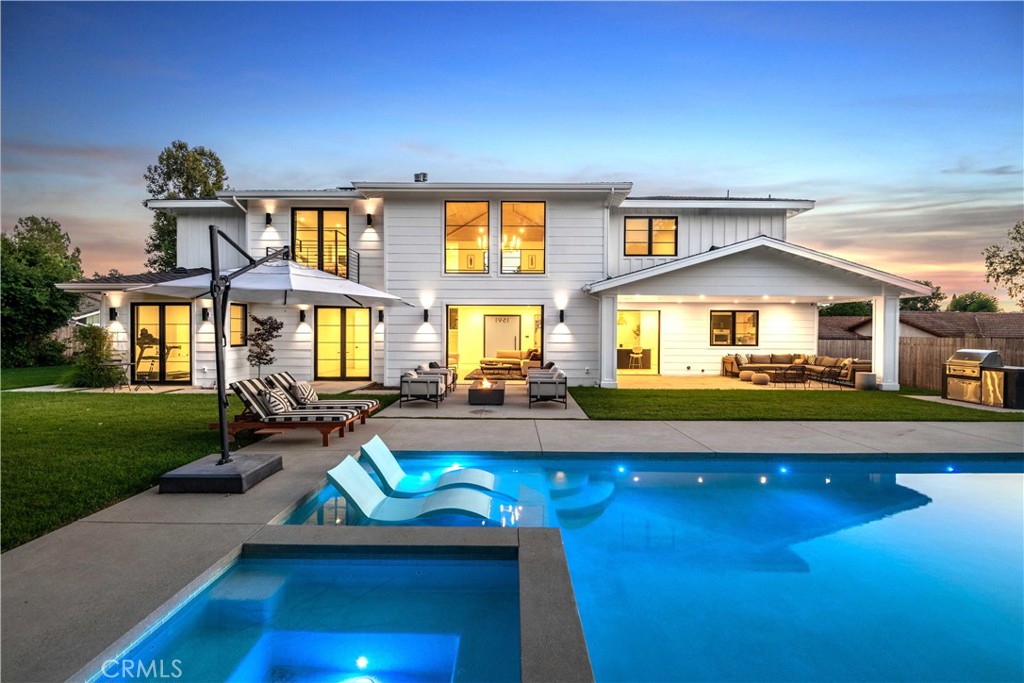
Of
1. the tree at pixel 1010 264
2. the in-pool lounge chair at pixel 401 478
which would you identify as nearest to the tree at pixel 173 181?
the in-pool lounge chair at pixel 401 478

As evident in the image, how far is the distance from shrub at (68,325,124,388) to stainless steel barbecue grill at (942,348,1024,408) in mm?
22546

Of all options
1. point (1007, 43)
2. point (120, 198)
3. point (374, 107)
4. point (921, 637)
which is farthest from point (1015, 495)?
point (120, 198)

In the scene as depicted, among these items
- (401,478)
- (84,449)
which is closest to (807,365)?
(401,478)

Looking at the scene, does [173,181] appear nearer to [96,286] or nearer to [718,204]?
[96,286]

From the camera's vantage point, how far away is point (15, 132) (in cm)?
1420

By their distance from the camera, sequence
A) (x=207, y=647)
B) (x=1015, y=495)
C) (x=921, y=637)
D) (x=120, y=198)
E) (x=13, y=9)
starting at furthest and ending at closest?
(x=120, y=198) → (x=13, y=9) → (x=1015, y=495) → (x=921, y=637) → (x=207, y=647)

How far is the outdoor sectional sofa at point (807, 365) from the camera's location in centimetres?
1555

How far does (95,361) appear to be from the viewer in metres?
14.4

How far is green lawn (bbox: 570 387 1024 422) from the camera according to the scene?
10172 mm

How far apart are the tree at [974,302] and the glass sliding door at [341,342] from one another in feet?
204

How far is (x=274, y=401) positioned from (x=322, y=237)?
30.2ft

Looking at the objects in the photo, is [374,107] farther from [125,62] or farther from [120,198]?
[120,198]

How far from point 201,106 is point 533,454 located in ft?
60.2

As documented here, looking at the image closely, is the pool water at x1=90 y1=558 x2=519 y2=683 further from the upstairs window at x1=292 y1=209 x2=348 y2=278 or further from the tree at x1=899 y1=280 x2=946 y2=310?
the tree at x1=899 y1=280 x2=946 y2=310
